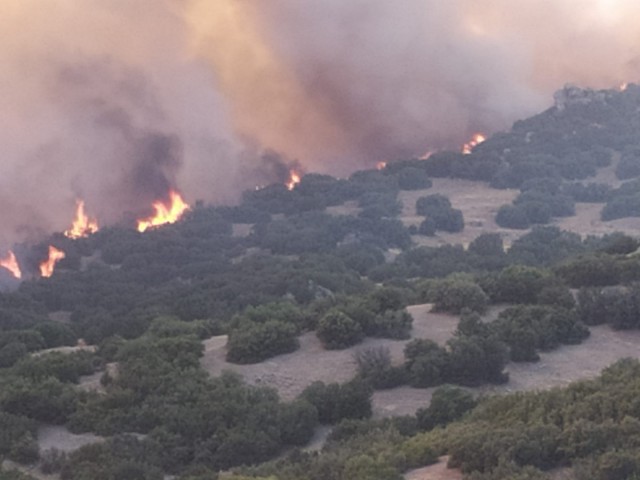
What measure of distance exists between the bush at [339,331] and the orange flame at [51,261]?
35814 mm

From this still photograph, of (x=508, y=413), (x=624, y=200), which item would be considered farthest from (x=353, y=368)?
(x=624, y=200)

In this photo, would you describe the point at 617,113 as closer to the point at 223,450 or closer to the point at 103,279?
the point at 103,279

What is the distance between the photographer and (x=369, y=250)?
6688 centimetres

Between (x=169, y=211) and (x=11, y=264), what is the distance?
1475cm

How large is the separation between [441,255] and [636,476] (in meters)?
45.0

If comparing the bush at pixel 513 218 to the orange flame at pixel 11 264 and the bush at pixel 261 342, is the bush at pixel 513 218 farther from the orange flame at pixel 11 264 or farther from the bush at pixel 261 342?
the bush at pixel 261 342

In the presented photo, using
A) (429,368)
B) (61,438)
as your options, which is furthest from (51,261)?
(61,438)

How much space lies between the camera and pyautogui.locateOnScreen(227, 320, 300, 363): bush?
1366 inches

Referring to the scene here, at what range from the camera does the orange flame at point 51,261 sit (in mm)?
68794

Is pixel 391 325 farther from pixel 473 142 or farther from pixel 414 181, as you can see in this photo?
pixel 473 142

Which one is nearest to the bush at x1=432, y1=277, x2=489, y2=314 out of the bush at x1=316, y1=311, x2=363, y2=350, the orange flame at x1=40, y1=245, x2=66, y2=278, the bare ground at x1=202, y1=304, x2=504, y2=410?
the bare ground at x1=202, y1=304, x2=504, y2=410

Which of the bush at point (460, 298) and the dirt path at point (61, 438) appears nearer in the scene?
the dirt path at point (61, 438)

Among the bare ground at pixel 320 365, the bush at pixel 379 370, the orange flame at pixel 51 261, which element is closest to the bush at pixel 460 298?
the bare ground at pixel 320 365

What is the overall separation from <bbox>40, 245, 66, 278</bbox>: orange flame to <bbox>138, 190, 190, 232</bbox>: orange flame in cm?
1006
